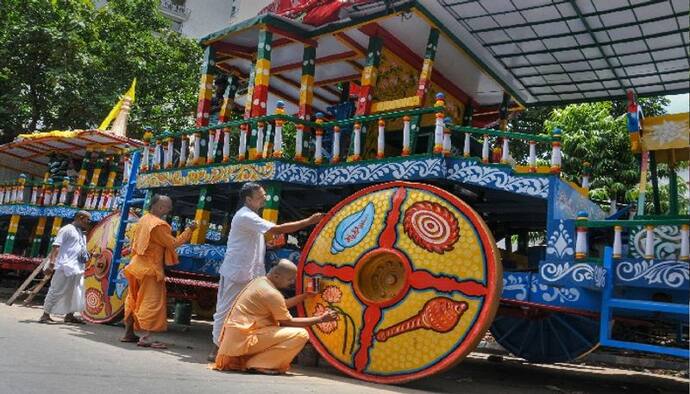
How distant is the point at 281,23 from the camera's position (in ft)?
27.1

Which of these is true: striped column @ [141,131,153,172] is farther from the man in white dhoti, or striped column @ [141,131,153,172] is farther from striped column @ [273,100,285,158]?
striped column @ [273,100,285,158]

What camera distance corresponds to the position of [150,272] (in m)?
6.50

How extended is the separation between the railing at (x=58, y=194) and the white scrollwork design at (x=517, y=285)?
10.5 meters

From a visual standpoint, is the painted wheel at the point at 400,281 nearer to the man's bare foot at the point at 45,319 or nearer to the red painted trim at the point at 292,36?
the red painted trim at the point at 292,36

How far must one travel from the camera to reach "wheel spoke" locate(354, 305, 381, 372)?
5426 millimetres

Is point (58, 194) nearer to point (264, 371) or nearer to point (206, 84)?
point (206, 84)

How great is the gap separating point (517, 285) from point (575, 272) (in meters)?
0.59

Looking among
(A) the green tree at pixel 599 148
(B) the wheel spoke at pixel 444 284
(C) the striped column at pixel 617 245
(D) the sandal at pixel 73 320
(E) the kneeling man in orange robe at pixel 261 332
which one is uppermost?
(A) the green tree at pixel 599 148

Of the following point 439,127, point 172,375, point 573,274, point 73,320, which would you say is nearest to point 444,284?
point 573,274

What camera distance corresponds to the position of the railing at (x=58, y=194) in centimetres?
1400

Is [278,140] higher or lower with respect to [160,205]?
higher

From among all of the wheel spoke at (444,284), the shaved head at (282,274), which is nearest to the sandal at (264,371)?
the shaved head at (282,274)

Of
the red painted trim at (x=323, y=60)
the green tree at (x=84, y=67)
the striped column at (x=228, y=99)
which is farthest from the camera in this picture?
the green tree at (x=84, y=67)

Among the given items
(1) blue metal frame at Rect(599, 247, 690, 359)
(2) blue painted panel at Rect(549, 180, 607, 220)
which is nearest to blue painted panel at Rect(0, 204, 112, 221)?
(2) blue painted panel at Rect(549, 180, 607, 220)
